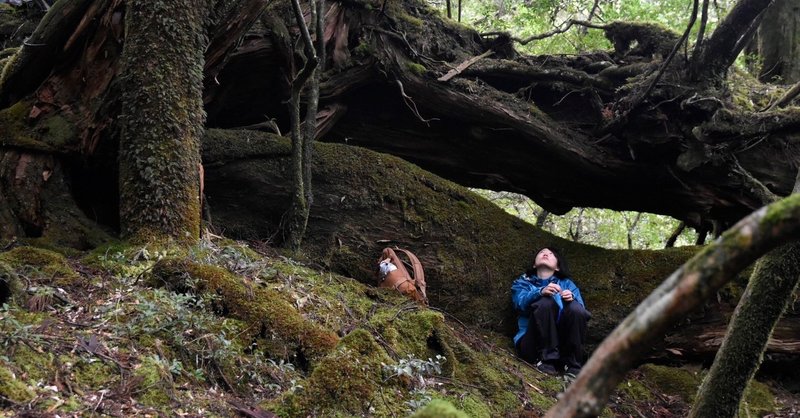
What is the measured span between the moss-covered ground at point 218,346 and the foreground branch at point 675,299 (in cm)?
52

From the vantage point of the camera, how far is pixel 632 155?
777 centimetres

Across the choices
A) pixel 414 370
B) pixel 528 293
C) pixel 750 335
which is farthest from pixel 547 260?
pixel 750 335

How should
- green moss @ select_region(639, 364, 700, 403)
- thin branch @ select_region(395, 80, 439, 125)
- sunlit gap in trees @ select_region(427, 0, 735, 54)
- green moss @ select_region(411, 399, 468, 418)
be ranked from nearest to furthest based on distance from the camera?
1. green moss @ select_region(411, 399, 468, 418)
2. green moss @ select_region(639, 364, 700, 403)
3. thin branch @ select_region(395, 80, 439, 125)
4. sunlit gap in trees @ select_region(427, 0, 735, 54)

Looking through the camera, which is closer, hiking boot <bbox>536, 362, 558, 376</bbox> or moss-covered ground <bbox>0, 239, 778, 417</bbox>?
moss-covered ground <bbox>0, 239, 778, 417</bbox>

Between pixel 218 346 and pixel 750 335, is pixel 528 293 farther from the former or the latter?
pixel 218 346

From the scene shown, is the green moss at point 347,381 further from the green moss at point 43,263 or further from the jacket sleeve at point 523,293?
the jacket sleeve at point 523,293

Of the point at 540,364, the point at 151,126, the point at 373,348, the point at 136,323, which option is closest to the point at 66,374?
the point at 136,323

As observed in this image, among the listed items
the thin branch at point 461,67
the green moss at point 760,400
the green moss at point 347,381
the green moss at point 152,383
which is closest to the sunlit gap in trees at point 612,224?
the thin branch at point 461,67

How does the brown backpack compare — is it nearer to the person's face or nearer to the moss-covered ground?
the moss-covered ground

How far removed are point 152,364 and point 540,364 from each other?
14.0 feet

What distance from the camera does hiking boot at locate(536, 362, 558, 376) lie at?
19.9ft

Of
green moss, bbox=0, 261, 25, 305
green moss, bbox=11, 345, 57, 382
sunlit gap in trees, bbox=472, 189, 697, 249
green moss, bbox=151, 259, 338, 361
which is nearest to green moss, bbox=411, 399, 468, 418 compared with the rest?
green moss, bbox=11, 345, 57, 382

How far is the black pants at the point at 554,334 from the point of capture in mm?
6246

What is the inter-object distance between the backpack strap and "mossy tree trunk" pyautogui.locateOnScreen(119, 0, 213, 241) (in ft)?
8.28
